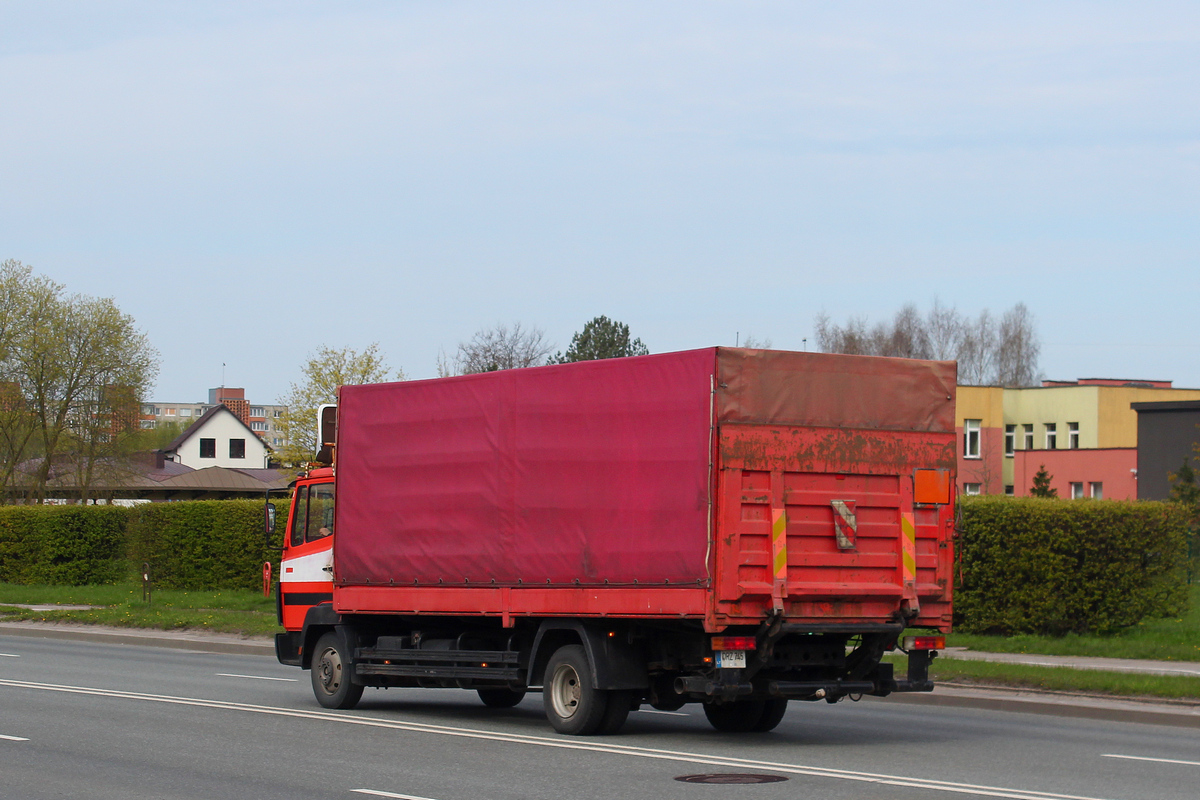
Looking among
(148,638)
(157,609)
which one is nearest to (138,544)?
(157,609)

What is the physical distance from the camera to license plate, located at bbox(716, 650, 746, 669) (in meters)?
11.6

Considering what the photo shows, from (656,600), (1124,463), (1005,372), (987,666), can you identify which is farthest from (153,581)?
(1005,372)

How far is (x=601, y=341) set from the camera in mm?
84438

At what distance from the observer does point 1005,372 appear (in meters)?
101

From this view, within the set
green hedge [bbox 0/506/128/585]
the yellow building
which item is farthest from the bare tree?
green hedge [bbox 0/506/128/585]

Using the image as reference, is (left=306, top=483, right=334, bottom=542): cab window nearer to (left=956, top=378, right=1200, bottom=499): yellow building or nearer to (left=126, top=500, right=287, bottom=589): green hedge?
(left=126, top=500, right=287, bottom=589): green hedge

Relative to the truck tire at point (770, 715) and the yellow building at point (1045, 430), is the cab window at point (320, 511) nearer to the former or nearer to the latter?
the truck tire at point (770, 715)

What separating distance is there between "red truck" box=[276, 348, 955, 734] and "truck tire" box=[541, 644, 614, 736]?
19mm

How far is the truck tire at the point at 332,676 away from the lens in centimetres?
1490

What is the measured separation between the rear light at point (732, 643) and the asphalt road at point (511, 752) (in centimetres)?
82

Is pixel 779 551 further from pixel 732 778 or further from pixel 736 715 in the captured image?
pixel 736 715

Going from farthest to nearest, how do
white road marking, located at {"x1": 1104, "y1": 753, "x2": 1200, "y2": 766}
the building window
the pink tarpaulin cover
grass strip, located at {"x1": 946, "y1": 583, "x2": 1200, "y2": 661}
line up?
the building window
grass strip, located at {"x1": 946, "y1": 583, "x2": 1200, "y2": 661}
the pink tarpaulin cover
white road marking, located at {"x1": 1104, "y1": 753, "x2": 1200, "y2": 766}

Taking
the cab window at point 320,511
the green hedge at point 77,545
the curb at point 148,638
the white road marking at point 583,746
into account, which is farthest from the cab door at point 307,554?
the green hedge at point 77,545

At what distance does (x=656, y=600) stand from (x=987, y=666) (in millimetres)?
7655
